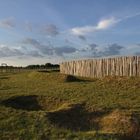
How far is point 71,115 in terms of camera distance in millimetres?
13766

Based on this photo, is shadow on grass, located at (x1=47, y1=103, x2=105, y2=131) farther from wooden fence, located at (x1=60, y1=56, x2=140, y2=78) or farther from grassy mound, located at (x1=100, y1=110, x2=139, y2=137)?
wooden fence, located at (x1=60, y1=56, x2=140, y2=78)

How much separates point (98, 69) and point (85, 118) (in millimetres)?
17464

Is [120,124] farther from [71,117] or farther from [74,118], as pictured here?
[71,117]

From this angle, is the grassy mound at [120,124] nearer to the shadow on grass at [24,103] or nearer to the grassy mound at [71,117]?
the grassy mound at [71,117]

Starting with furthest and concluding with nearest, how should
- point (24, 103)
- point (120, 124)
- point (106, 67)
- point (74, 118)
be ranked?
point (106, 67), point (24, 103), point (74, 118), point (120, 124)

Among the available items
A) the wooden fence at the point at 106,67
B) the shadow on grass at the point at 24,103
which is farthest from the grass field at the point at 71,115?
the wooden fence at the point at 106,67

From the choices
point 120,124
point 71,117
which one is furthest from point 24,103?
point 120,124

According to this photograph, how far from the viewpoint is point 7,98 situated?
1730 centimetres

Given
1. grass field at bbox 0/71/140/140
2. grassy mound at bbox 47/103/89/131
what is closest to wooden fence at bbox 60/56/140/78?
grass field at bbox 0/71/140/140

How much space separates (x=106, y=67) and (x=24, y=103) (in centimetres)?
1318

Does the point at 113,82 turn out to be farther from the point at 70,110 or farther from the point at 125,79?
the point at 70,110

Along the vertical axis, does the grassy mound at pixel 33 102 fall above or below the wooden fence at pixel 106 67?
below

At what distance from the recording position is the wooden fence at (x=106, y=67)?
25312mm

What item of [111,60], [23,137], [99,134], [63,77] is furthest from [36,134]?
[111,60]
